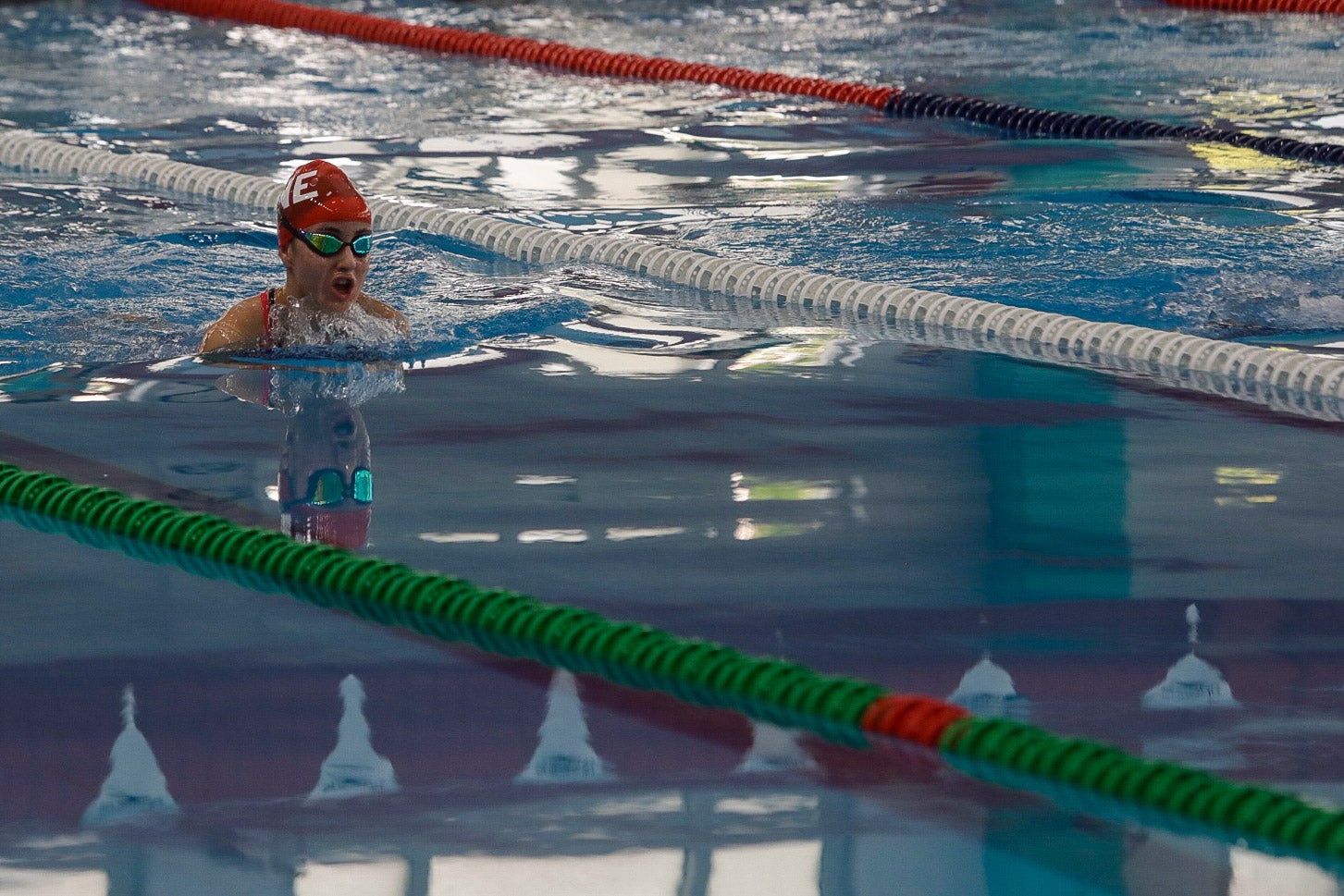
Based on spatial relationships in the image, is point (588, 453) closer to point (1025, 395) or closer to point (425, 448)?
point (425, 448)

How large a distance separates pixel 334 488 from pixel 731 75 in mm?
5999

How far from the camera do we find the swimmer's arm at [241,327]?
4473mm

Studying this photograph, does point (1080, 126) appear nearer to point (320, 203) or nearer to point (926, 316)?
point (926, 316)

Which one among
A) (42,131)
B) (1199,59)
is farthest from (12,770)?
(1199,59)

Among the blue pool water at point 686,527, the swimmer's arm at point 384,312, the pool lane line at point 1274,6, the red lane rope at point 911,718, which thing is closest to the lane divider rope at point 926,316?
the blue pool water at point 686,527

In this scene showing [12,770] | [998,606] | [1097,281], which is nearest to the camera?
[12,770]

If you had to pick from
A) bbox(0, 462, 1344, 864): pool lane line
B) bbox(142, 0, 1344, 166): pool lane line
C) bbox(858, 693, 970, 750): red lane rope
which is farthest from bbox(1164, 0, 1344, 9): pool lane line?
bbox(858, 693, 970, 750): red lane rope

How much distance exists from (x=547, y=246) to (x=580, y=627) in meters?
3.17

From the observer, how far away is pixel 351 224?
4.22 m

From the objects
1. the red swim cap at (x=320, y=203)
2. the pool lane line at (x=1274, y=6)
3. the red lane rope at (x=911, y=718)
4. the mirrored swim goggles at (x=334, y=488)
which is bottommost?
the mirrored swim goggles at (x=334, y=488)

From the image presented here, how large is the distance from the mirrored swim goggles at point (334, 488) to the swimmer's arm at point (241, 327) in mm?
923

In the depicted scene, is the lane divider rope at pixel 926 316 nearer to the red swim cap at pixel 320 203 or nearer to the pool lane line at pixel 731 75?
the red swim cap at pixel 320 203

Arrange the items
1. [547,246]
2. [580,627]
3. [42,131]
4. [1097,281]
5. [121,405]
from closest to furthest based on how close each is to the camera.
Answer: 1. [580,627]
2. [121,405]
3. [1097,281]
4. [547,246]
5. [42,131]

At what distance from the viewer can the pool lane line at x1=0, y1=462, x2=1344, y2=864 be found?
7.45ft
